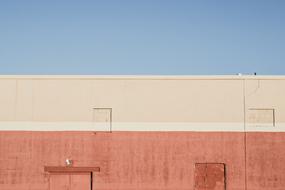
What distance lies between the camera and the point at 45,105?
84.2 feet

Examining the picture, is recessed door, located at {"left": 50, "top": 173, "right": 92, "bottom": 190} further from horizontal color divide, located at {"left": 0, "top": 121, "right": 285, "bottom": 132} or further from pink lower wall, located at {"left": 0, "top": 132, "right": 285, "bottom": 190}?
horizontal color divide, located at {"left": 0, "top": 121, "right": 285, "bottom": 132}

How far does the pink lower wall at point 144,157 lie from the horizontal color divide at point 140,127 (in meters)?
0.25

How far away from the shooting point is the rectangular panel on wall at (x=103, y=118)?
25375 millimetres

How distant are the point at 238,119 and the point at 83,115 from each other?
310 inches

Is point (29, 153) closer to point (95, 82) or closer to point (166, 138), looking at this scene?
point (95, 82)

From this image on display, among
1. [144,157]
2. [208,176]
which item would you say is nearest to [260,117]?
[208,176]

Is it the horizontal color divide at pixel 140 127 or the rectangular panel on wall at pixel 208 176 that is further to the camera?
the horizontal color divide at pixel 140 127

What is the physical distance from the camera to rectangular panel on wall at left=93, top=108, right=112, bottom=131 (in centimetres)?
2538

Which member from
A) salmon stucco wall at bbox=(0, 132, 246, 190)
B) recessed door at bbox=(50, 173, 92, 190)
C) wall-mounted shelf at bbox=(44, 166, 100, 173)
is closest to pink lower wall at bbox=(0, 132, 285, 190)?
salmon stucco wall at bbox=(0, 132, 246, 190)

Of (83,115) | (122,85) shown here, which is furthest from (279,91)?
(83,115)

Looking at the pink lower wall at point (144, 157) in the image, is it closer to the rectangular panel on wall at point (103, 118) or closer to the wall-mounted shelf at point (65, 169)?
the wall-mounted shelf at point (65, 169)

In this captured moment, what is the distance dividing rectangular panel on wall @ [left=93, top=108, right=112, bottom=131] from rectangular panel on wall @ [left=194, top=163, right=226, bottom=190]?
194 inches

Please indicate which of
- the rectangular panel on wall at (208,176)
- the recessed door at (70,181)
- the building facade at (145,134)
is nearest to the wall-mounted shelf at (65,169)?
the building facade at (145,134)

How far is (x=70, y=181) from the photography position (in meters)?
25.1
